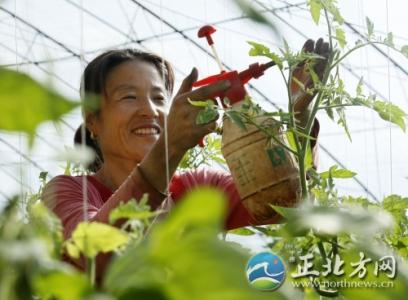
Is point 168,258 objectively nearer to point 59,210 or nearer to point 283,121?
point 283,121

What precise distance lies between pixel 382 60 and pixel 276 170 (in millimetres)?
5701

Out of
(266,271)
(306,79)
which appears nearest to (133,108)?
(306,79)

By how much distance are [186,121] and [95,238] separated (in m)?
0.72

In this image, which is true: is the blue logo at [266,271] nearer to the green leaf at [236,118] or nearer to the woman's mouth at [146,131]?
the green leaf at [236,118]

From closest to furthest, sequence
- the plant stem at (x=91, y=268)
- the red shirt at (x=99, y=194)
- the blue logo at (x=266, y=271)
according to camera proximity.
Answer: the plant stem at (x=91, y=268), the blue logo at (x=266, y=271), the red shirt at (x=99, y=194)

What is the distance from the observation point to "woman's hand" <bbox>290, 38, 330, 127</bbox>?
0.97 metres

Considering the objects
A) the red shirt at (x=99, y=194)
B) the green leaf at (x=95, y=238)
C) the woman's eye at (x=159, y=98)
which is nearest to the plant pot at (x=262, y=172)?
the red shirt at (x=99, y=194)

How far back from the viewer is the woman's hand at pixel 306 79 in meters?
0.97

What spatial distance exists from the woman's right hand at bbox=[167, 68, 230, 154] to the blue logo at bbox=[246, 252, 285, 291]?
46 centimetres

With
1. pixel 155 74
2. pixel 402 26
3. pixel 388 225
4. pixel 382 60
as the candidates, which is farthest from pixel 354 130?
pixel 388 225

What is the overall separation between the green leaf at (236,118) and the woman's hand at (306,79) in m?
0.07

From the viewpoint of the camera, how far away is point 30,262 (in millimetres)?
222

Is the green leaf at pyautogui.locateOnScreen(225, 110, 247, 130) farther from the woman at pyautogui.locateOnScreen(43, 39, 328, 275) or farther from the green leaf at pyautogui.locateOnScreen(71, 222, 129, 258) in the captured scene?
the green leaf at pyautogui.locateOnScreen(71, 222, 129, 258)

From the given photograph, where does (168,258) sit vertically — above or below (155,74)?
below
